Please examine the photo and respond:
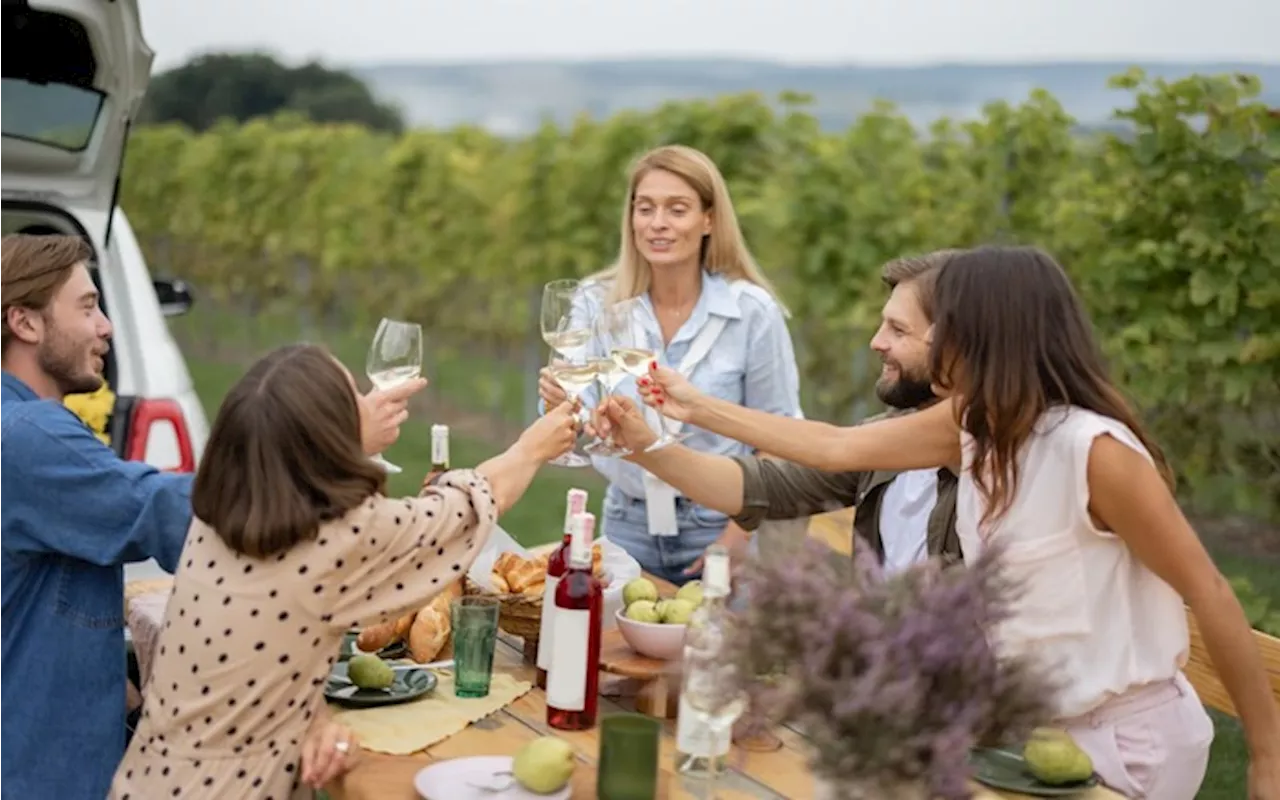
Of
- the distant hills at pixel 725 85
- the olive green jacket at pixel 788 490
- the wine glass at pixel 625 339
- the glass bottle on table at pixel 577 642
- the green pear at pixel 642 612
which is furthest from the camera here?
the distant hills at pixel 725 85

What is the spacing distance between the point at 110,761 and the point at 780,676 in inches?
55.8

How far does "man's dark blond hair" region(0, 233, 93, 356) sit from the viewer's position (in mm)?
2551

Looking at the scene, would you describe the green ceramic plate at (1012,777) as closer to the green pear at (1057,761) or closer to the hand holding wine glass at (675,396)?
the green pear at (1057,761)

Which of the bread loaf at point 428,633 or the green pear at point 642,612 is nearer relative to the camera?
the green pear at point 642,612

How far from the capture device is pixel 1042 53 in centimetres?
823

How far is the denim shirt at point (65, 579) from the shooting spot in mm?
2408

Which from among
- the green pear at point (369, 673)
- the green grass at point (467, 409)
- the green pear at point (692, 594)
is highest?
the green pear at point (692, 594)

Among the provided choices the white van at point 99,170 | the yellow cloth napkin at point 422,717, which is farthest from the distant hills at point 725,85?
the yellow cloth napkin at point 422,717

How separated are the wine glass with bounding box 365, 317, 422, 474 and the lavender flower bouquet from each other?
3.69 ft

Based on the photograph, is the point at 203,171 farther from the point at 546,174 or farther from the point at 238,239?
the point at 546,174

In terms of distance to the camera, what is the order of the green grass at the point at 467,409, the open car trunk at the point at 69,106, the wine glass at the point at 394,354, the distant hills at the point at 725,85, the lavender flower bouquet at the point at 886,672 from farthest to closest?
the distant hills at the point at 725,85 < the green grass at the point at 467,409 < the open car trunk at the point at 69,106 < the wine glass at the point at 394,354 < the lavender flower bouquet at the point at 886,672

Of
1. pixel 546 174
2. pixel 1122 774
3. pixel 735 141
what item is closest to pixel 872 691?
pixel 1122 774

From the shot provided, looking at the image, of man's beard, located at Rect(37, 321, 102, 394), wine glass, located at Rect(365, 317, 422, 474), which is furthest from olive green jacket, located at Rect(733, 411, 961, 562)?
man's beard, located at Rect(37, 321, 102, 394)

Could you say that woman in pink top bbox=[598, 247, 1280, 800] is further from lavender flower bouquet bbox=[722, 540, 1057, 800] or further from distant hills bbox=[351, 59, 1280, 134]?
distant hills bbox=[351, 59, 1280, 134]
